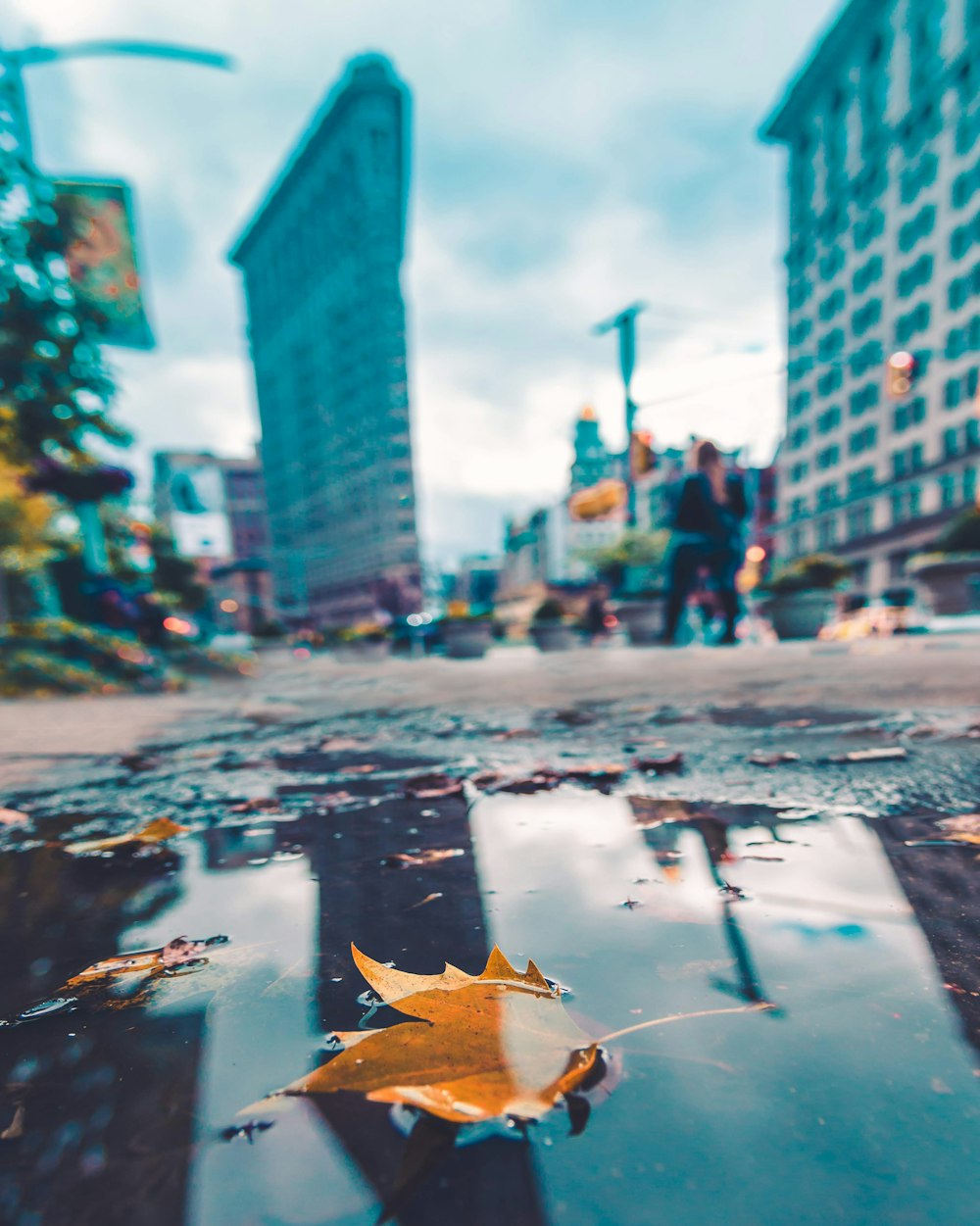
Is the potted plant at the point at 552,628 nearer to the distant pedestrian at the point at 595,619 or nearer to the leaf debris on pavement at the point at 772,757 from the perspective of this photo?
the distant pedestrian at the point at 595,619

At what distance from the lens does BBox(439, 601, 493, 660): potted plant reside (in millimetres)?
10883

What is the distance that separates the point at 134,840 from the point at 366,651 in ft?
46.3

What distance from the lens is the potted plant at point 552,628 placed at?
1096cm

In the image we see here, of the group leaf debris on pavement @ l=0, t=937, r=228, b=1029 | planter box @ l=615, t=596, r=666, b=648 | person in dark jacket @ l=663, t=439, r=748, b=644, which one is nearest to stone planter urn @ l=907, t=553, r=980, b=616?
person in dark jacket @ l=663, t=439, r=748, b=644

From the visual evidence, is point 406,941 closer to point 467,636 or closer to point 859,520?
point 467,636

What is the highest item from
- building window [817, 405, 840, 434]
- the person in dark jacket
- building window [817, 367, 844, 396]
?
building window [817, 367, 844, 396]

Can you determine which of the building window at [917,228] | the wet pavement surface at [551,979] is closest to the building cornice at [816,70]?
the building window at [917,228]

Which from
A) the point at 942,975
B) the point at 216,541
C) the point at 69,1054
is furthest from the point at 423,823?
the point at 216,541

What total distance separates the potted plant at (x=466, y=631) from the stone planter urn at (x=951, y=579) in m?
6.97

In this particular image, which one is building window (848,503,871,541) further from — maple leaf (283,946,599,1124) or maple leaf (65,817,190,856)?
maple leaf (283,946,599,1124)

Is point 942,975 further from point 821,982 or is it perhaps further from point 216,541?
point 216,541

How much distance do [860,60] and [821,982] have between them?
5870 centimetres

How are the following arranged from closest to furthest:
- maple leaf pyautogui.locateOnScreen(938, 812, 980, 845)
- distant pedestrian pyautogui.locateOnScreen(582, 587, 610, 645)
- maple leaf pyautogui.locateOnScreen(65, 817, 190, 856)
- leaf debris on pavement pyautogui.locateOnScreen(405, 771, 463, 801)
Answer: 1. maple leaf pyautogui.locateOnScreen(938, 812, 980, 845)
2. maple leaf pyautogui.locateOnScreen(65, 817, 190, 856)
3. leaf debris on pavement pyautogui.locateOnScreen(405, 771, 463, 801)
4. distant pedestrian pyautogui.locateOnScreen(582, 587, 610, 645)

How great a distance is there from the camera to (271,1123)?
57cm
